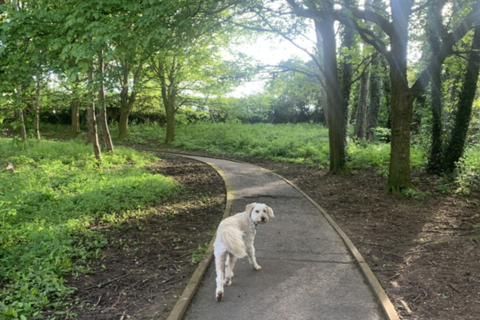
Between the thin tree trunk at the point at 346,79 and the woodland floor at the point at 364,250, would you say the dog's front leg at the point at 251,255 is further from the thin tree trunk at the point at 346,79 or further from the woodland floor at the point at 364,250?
the thin tree trunk at the point at 346,79

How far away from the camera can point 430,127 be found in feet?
35.5

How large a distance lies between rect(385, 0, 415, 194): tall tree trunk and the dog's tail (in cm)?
658

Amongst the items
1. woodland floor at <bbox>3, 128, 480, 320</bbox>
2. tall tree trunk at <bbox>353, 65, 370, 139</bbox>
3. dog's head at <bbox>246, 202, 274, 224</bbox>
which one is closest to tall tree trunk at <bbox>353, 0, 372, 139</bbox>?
tall tree trunk at <bbox>353, 65, 370, 139</bbox>

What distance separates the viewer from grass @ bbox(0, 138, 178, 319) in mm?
3834

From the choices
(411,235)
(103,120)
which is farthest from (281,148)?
(411,235)

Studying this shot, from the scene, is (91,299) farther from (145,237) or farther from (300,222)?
(300,222)

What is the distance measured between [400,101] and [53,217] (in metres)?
8.90

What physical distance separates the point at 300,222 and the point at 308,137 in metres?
14.4

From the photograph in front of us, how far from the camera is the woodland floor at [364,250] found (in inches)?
150

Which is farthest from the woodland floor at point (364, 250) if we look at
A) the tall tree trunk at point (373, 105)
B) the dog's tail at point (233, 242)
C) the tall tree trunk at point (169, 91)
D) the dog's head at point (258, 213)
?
the tall tree trunk at point (169, 91)

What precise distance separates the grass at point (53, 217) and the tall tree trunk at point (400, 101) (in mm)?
6479

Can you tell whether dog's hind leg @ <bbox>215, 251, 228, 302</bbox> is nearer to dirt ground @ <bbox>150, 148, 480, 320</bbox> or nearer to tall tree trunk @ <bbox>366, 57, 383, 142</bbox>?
dirt ground @ <bbox>150, 148, 480, 320</bbox>

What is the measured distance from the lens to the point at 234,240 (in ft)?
12.2

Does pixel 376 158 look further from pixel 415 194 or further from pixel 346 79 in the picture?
pixel 415 194
